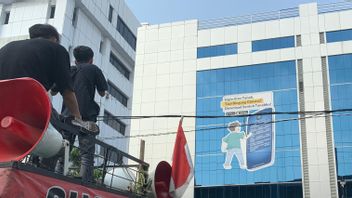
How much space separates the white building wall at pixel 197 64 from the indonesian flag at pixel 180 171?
1068 inches

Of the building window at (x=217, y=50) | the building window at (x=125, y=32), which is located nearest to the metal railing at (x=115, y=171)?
the building window at (x=217, y=50)

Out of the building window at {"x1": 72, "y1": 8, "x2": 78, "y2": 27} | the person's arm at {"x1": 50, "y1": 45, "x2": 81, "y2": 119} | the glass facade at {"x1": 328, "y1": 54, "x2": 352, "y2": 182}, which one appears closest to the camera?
the person's arm at {"x1": 50, "y1": 45, "x2": 81, "y2": 119}

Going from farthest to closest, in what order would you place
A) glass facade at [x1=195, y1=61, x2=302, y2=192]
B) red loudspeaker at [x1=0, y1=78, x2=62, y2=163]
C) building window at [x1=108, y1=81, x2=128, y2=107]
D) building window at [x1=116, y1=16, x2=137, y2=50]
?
building window at [x1=116, y1=16, x2=137, y2=50] → building window at [x1=108, y1=81, x2=128, y2=107] → glass facade at [x1=195, y1=61, x2=302, y2=192] → red loudspeaker at [x1=0, y1=78, x2=62, y2=163]

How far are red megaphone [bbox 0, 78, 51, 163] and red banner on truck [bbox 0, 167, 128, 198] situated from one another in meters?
0.17

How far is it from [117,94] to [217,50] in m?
15.8

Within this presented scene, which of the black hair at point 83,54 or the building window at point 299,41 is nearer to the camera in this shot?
the black hair at point 83,54

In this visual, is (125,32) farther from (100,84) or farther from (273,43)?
(100,84)

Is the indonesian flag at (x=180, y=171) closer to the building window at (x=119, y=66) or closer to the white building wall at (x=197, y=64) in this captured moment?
the white building wall at (x=197, y=64)

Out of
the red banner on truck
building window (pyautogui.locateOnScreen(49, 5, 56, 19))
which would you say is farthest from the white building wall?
the red banner on truck

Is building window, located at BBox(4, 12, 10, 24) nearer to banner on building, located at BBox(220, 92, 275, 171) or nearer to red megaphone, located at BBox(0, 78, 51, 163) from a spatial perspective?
banner on building, located at BBox(220, 92, 275, 171)

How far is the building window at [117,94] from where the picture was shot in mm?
49000

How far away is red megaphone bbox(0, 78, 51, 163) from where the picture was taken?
4.04m

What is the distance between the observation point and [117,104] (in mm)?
49625

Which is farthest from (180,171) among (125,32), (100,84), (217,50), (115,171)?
(125,32)
